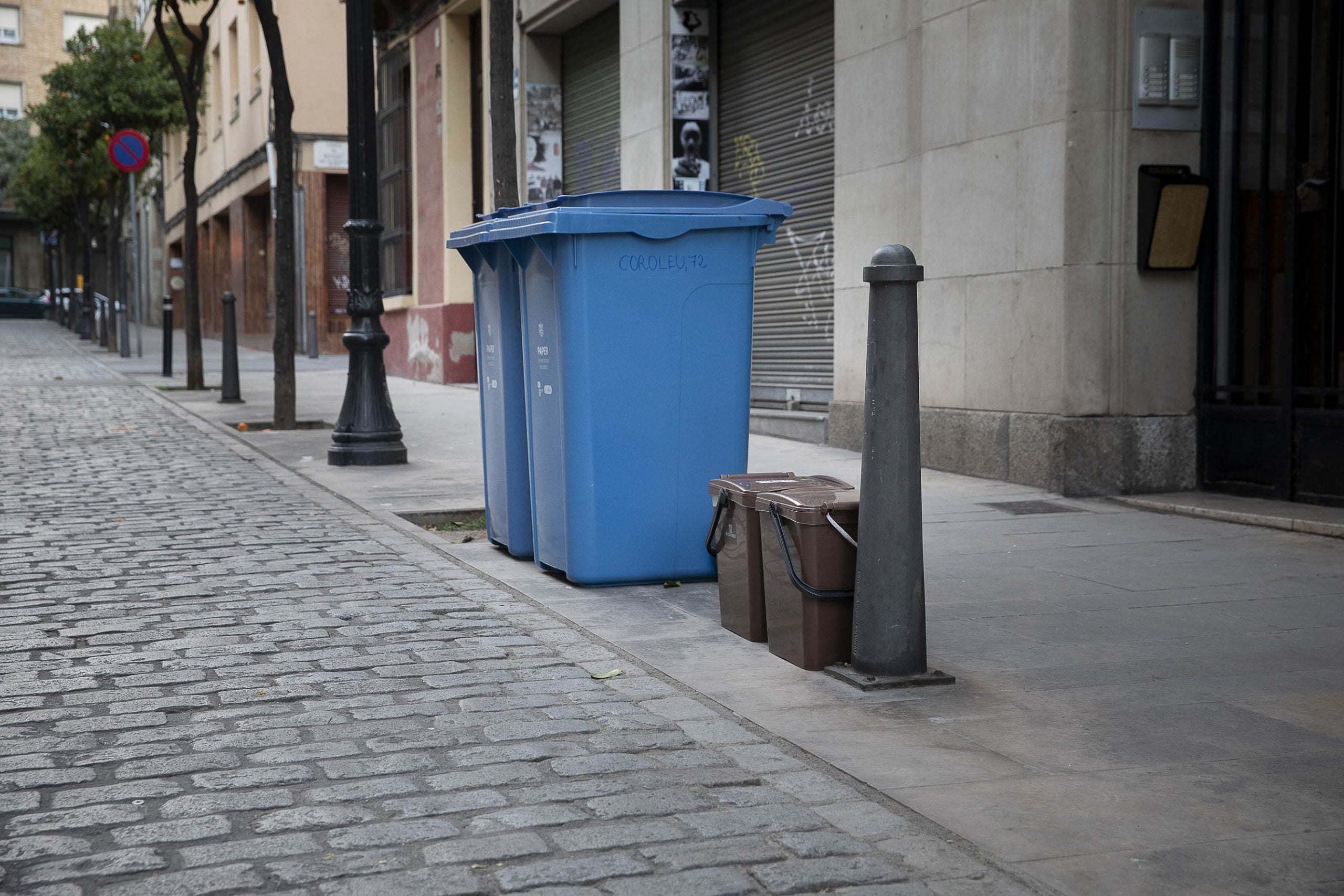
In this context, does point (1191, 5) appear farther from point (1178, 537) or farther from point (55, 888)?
point (55, 888)

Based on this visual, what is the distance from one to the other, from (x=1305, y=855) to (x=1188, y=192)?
6.12 metres

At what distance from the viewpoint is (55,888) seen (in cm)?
286

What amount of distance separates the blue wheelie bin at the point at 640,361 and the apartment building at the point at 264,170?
24.1m

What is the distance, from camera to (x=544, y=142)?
1853 centimetres

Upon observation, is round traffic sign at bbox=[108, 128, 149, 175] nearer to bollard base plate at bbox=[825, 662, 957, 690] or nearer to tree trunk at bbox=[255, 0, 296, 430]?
tree trunk at bbox=[255, 0, 296, 430]

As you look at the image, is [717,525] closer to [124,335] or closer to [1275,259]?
[1275,259]

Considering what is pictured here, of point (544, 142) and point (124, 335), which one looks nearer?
point (544, 142)

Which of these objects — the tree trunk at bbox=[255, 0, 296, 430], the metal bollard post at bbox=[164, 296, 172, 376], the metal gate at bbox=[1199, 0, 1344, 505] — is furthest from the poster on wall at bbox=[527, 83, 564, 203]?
the metal gate at bbox=[1199, 0, 1344, 505]

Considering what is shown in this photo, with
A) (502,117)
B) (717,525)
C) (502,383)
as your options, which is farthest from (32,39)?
(717,525)

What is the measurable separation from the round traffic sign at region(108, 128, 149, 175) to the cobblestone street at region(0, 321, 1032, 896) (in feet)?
59.3

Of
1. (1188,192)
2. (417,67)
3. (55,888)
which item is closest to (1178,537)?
(1188,192)

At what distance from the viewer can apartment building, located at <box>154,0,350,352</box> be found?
31.4 m

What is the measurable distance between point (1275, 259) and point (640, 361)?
4.39 metres

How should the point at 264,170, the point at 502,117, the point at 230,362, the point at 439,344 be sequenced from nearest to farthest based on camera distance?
the point at 502,117 < the point at 230,362 < the point at 439,344 < the point at 264,170
